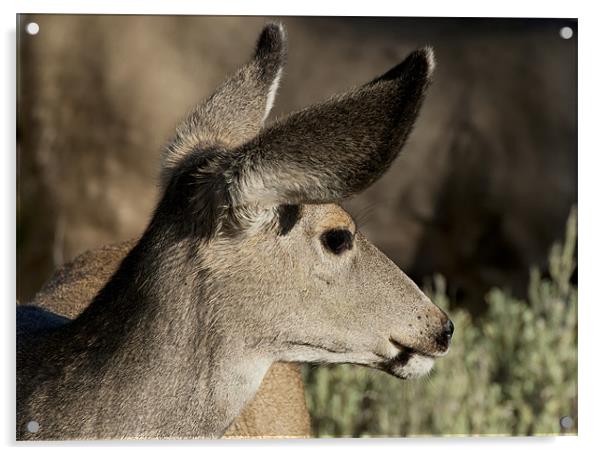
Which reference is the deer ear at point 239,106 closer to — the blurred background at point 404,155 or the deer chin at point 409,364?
the blurred background at point 404,155

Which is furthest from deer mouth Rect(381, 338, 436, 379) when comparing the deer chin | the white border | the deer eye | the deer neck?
the white border

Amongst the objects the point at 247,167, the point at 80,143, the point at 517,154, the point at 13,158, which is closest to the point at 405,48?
the point at 517,154

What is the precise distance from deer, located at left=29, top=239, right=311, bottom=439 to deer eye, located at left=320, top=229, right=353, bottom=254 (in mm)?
817

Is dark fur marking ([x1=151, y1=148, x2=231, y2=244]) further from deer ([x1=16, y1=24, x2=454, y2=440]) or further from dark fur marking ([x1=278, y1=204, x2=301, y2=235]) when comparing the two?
dark fur marking ([x1=278, y1=204, x2=301, y2=235])

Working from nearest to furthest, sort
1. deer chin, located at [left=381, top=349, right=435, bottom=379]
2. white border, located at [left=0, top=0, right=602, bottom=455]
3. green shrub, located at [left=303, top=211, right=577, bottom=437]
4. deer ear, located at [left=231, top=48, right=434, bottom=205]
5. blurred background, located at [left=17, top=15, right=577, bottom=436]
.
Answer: deer ear, located at [left=231, top=48, right=434, bottom=205], deer chin, located at [left=381, top=349, right=435, bottom=379], white border, located at [left=0, top=0, right=602, bottom=455], blurred background, located at [left=17, top=15, right=577, bottom=436], green shrub, located at [left=303, top=211, right=577, bottom=437]

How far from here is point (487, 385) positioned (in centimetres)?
419

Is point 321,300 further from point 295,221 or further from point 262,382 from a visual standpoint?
point 262,382

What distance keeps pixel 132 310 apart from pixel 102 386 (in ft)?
0.65

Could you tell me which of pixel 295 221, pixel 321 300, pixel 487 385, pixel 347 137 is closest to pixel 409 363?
pixel 321 300

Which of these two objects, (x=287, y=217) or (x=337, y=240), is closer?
(x=287, y=217)

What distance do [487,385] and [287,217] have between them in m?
1.96

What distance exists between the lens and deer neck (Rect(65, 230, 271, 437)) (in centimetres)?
250

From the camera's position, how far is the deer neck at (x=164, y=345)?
250 centimetres
